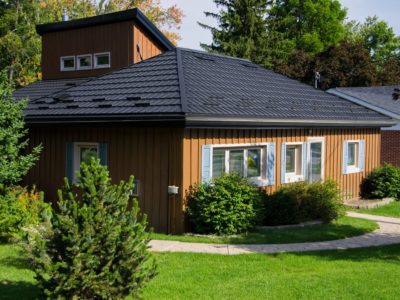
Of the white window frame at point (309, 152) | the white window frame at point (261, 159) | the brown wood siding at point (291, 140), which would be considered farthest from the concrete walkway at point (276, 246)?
the white window frame at point (309, 152)

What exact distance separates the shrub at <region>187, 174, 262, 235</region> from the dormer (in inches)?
308

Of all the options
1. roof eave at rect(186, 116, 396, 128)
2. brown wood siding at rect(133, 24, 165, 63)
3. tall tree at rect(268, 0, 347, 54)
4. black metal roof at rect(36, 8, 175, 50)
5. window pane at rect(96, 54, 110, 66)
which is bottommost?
roof eave at rect(186, 116, 396, 128)

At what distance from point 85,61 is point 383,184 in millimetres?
11495

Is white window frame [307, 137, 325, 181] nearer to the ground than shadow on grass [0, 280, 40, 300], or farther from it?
farther from it

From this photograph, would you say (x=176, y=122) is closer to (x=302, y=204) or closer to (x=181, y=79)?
(x=181, y=79)

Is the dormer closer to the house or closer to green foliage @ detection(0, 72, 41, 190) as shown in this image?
the house

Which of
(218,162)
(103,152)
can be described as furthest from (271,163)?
(103,152)

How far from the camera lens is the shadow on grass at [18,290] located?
6.52m

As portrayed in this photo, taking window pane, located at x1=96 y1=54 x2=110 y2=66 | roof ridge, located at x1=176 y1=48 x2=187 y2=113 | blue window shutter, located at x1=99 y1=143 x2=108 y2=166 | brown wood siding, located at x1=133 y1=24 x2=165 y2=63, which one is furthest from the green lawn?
window pane, located at x1=96 y1=54 x2=110 y2=66

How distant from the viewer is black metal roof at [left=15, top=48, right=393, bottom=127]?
11.3 metres

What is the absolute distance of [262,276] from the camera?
298 inches

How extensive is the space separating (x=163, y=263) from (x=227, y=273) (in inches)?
46.7

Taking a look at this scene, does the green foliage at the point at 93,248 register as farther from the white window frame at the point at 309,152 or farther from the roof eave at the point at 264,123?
the white window frame at the point at 309,152

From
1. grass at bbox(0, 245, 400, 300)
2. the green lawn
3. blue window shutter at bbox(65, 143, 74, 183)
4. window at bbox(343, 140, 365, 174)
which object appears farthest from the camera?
window at bbox(343, 140, 365, 174)
